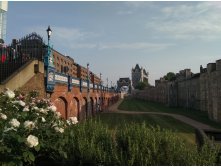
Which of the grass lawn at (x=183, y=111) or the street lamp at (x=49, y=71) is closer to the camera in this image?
the street lamp at (x=49, y=71)

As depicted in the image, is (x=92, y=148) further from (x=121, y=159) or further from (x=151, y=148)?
(x=151, y=148)

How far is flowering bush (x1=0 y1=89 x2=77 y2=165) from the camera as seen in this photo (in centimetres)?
583

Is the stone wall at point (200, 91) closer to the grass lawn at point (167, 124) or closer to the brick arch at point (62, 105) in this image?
the grass lawn at point (167, 124)

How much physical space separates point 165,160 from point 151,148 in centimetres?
44

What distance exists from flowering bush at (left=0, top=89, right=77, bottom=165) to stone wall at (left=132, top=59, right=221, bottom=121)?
27.5m

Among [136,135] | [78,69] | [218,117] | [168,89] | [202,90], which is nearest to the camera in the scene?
[136,135]

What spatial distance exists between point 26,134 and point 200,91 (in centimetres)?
4741

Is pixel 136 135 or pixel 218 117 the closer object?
pixel 136 135

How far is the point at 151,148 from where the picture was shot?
274 inches


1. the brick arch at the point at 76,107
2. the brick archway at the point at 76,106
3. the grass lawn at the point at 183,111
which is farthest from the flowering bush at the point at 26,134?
the grass lawn at the point at 183,111

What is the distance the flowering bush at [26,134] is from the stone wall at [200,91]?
27.5 metres

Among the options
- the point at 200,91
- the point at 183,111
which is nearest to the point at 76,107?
the point at 183,111

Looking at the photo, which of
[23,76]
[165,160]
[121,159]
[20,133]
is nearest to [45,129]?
[20,133]

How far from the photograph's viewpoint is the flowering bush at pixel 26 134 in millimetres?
5827
